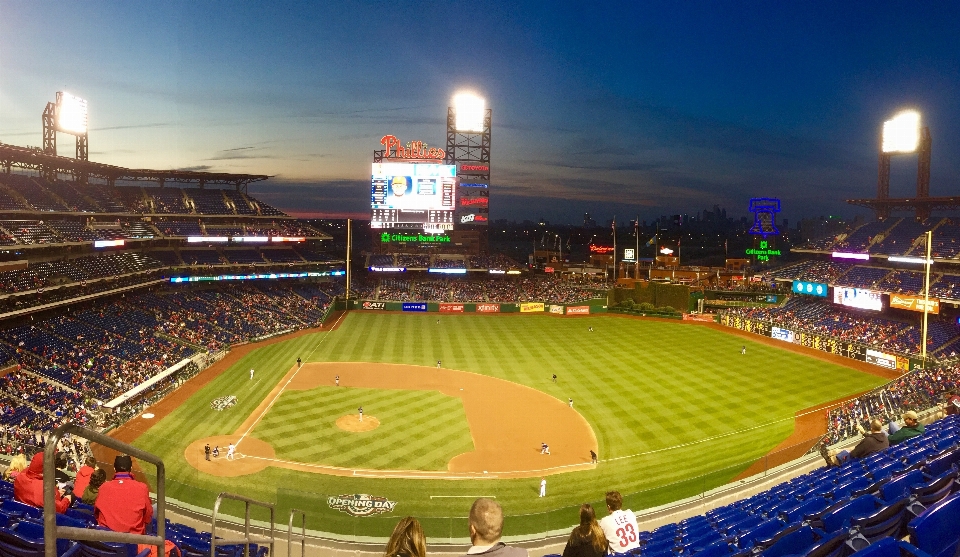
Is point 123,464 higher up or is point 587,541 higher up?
point 123,464

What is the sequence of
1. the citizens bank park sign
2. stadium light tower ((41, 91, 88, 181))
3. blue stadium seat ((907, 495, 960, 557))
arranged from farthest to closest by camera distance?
1. stadium light tower ((41, 91, 88, 181))
2. the citizens bank park sign
3. blue stadium seat ((907, 495, 960, 557))

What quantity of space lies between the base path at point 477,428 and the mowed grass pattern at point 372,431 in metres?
0.52

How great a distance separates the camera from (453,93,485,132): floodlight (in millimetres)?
62938

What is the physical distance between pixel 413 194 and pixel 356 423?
36.6 metres

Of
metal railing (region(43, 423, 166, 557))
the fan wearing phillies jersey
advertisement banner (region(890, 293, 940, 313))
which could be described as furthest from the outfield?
metal railing (region(43, 423, 166, 557))

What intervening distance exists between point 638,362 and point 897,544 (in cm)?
3867

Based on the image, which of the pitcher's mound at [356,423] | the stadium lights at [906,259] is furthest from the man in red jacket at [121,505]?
the stadium lights at [906,259]

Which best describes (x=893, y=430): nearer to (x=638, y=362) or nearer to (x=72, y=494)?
(x=72, y=494)

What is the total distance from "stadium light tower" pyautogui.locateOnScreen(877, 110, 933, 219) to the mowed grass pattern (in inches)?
1828

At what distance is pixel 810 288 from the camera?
51562mm

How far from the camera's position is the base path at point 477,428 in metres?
22.3

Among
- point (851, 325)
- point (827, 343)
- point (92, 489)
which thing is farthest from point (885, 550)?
point (851, 325)

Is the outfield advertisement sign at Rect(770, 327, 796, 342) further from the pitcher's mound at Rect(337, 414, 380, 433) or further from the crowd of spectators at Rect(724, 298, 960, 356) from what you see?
the pitcher's mound at Rect(337, 414, 380, 433)

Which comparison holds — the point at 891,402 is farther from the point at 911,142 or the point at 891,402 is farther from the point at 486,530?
the point at 911,142
